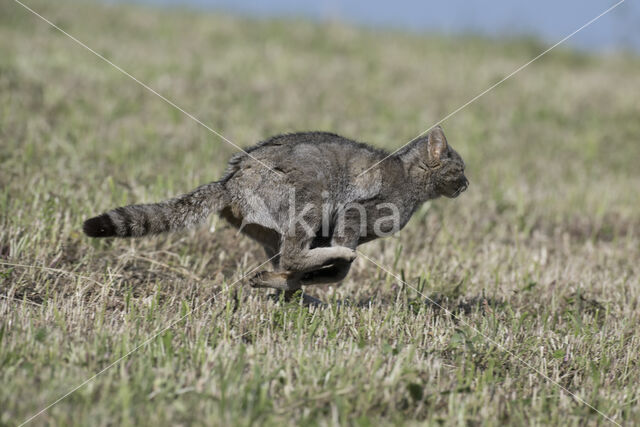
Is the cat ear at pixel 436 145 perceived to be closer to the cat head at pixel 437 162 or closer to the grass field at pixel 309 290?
the cat head at pixel 437 162

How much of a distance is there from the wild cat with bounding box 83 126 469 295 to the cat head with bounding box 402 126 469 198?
242 mm

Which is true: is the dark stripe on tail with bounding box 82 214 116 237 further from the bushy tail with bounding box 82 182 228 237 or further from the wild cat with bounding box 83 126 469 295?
the wild cat with bounding box 83 126 469 295

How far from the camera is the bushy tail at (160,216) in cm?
424

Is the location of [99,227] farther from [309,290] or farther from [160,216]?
[309,290]

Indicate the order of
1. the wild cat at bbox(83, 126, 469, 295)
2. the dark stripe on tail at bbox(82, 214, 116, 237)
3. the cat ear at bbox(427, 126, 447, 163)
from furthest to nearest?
the cat ear at bbox(427, 126, 447, 163)
the wild cat at bbox(83, 126, 469, 295)
the dark stripe on tail at bbox(82, 214, 116, 237)

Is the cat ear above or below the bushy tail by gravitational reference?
above

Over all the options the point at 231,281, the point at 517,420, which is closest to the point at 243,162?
the point at 231,281

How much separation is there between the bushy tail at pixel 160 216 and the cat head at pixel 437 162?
1.61 meters

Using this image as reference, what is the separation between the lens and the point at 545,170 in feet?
34.1

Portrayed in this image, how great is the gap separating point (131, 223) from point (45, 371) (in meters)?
1.16

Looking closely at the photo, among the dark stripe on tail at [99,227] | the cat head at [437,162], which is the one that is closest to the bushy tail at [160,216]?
the dark stripe on tail at [99,227]

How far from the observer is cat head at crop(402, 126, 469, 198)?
559 cm

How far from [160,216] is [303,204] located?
3.03 feet

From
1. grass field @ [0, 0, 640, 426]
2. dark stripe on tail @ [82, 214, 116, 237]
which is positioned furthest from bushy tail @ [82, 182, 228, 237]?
grass field @ [0, 0, 640, 426]
